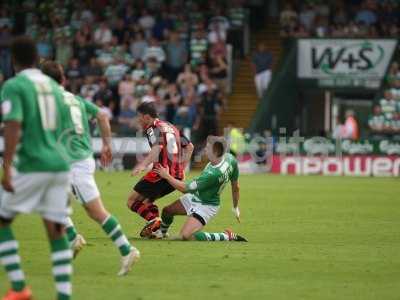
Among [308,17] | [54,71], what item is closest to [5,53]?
[308,17]

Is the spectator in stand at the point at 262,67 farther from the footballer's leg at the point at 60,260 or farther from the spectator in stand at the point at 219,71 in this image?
the footballer's leg at the point at 60,260

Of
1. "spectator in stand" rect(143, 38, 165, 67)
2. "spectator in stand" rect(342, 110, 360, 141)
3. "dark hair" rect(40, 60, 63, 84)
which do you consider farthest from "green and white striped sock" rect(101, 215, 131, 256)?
"spectator in stand" rect(143, 38, 165, 67)

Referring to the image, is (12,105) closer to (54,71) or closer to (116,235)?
(54,71)

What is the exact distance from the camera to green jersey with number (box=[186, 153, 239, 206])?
14.7 meters

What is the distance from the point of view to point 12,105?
891cm

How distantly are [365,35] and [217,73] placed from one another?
508 centimetres

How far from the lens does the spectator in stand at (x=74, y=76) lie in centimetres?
3603

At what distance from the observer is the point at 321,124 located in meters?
38.1

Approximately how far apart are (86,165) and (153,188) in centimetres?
364

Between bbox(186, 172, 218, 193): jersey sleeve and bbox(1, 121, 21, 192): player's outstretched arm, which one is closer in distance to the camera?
bbox(1, 121, 21, 192): player's outstretched arm

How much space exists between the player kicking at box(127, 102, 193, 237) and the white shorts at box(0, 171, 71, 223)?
588 centimetres

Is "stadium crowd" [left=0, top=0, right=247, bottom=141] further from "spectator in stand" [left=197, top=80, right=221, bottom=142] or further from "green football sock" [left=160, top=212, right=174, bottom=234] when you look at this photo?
"green football sock" [left=160, top=212, right=174, bottom=234]

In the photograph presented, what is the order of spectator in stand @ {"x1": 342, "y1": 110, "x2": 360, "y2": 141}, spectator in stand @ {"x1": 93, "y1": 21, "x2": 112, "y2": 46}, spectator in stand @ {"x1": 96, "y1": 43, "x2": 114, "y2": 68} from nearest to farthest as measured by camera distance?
spectator in stand @ {"x1": 342, "y1": 110, "x2": 360, "y2": 141} < spectator in stand @ {"x1": 96, "y1": 43, "x2": 114, "y2": 68} < spectator in stand @ {"x1": 93, "y1": 21, "x2": 112, "y2": 46}

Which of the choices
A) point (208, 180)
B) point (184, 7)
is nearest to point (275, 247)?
point (208, 180)
